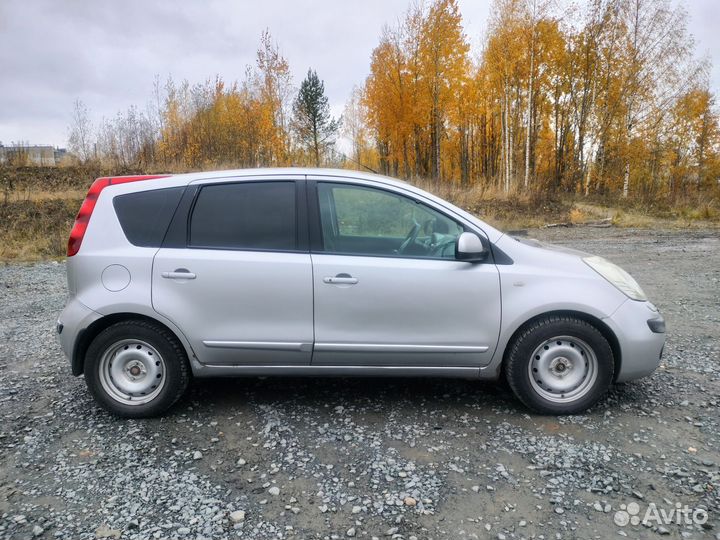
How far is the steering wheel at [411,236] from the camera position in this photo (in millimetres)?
3457

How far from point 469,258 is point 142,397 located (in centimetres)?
259

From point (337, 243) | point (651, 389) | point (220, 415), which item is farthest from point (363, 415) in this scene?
point (651, 389)

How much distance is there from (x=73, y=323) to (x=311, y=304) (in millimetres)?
1690

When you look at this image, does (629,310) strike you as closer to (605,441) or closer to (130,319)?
(605,441)

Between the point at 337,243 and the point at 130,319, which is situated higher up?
the point at 337,243

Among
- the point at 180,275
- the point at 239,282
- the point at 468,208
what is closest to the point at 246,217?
the point at 239,282

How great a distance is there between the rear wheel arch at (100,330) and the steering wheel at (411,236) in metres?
1.73

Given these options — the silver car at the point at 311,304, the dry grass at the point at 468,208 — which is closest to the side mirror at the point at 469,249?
the silver car at the point at 311,304

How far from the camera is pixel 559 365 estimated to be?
3350 millimetres

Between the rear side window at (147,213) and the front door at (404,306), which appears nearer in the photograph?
the front door at (404,306)

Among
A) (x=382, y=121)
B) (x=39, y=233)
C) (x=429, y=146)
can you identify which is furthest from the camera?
(x=429, y=146)

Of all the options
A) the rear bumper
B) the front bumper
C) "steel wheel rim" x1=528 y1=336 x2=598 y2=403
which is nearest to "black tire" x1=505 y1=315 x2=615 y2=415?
"steel wheel rim" x1=528 y1=336 x2=598 y2=403

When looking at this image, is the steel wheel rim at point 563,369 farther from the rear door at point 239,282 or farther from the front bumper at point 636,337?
the rear door at point 239,282

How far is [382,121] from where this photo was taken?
27.6 metres
